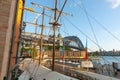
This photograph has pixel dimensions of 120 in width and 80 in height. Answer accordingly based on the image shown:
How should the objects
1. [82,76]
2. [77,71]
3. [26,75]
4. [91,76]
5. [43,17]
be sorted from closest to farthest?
[91,76], [82,76], [77,71], [26,75], [43,17]

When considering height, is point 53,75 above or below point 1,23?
below

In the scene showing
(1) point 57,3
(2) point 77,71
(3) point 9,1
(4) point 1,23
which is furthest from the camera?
(1) point 57,3

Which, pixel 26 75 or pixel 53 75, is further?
pixel 26 75

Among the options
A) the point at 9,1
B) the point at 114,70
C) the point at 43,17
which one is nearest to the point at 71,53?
the point at 43,17

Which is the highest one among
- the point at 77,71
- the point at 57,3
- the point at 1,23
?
the point at 57,3

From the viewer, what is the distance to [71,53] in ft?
164

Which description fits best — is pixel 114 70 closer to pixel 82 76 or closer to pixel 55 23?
pixel 82 76

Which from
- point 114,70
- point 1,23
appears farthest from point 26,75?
point 114,70

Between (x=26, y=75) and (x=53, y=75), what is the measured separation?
415cm

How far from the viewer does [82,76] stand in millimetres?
10609

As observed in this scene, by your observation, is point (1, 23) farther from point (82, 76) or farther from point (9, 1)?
point (82, 76)

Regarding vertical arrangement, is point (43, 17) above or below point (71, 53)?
above

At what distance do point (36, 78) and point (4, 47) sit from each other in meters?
5.25

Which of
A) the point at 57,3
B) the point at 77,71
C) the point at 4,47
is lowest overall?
the point at 77,71
